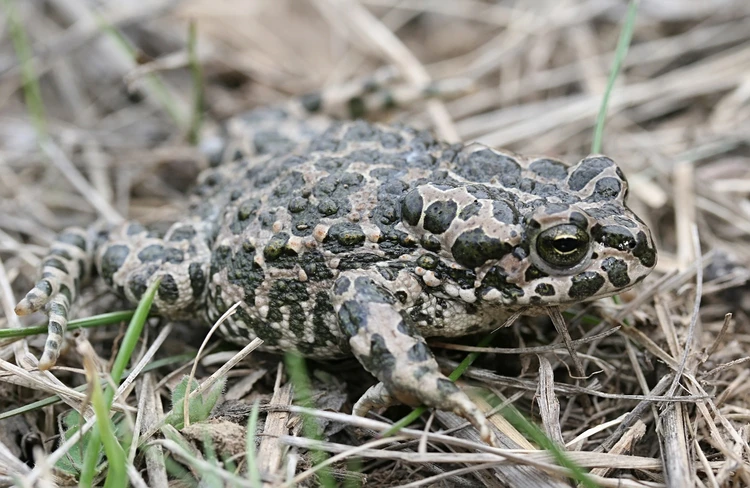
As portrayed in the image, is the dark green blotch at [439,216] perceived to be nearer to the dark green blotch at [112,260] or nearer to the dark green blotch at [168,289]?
the dark green blotch at [168,289]

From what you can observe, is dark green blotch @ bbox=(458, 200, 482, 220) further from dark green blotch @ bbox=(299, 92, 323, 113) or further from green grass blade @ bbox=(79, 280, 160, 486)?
dark green blotch @ bbox=(299, 92, 323, 113)

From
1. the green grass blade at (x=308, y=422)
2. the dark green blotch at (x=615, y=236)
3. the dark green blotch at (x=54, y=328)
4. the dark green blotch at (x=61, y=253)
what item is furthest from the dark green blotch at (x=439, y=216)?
the dark green blotch at (x=61, y=253)

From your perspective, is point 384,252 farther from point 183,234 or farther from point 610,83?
point 610,83

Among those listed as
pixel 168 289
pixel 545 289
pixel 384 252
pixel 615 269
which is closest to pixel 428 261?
pixel 384 252

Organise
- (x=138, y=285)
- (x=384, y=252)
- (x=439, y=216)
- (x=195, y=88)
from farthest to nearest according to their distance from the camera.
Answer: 1. (x=195, y=88)
2. (x=138, y=285)
3. (x=384, y=252)
4. (x=439, y=216)

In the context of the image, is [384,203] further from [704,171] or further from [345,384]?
[704,171]

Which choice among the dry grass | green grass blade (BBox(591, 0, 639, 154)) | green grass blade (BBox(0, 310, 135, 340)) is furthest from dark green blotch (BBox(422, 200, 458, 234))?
green grass blade (BBox(0, 310, 135, 340))
